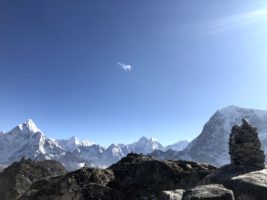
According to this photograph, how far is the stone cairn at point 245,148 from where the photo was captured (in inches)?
914

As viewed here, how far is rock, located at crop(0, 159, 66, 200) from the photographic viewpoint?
104312mm

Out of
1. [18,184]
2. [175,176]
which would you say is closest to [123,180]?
[175,176]

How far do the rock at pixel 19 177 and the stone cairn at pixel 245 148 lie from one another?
279ft

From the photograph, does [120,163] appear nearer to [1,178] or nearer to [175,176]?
[175,176]

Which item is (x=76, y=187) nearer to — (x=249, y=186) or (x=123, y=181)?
(x=123, y=181)

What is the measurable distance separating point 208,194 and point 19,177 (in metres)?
108

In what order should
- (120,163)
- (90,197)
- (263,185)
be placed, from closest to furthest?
(263,185), (90,197), (120,163)

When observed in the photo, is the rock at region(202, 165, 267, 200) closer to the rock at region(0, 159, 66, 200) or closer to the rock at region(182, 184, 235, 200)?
the rock at region(182, 184, 235, 200)

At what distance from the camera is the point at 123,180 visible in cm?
6294

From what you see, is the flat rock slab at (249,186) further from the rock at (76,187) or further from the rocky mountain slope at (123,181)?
the rock at (76,187)

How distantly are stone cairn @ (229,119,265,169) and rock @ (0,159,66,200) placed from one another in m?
85.1

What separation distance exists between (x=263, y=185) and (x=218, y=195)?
357 cm

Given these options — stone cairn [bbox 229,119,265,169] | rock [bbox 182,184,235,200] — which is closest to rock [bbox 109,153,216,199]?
stone cairn [bbox 229,119,265,169]

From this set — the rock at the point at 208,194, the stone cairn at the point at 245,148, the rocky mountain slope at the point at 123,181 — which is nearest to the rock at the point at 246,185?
the rock at the point at 208,194
